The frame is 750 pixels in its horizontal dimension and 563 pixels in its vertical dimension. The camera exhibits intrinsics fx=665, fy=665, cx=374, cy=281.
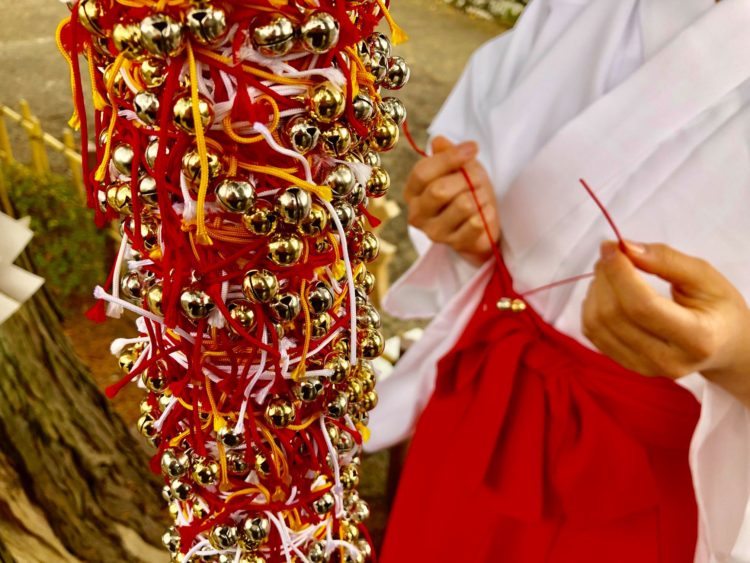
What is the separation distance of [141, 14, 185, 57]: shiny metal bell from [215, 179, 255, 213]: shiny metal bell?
0.05 m

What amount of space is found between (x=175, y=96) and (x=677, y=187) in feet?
1.80

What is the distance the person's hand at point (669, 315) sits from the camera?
1.72 feet

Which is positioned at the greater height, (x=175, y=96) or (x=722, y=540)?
(x=175, y=96)

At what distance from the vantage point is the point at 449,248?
900mm

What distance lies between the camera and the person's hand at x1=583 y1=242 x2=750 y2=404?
0.52m

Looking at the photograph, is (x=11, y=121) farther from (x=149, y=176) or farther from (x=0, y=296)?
(x=149, y=176)

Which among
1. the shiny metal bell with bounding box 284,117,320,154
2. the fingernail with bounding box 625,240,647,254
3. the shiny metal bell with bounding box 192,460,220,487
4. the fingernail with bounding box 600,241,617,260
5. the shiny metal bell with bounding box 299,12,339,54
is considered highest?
the shiny metal bell with bounding box 299,12,339,54

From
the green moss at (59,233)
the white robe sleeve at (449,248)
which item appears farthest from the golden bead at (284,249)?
the white robe sleeve at (449,248)

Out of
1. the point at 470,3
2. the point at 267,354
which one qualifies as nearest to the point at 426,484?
the point at 267,354

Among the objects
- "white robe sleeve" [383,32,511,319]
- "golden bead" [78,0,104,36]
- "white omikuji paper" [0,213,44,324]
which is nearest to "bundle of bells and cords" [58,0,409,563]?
"golden bead" [78,0,104,36]

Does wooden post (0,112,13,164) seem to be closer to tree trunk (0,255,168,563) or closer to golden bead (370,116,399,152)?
tree trunk (0,255,168,563)

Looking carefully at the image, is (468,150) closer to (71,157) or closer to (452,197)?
(452,197)

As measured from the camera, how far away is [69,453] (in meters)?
0.61

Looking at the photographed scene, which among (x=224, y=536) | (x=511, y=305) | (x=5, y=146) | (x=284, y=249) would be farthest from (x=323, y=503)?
(x=5, y=146)
